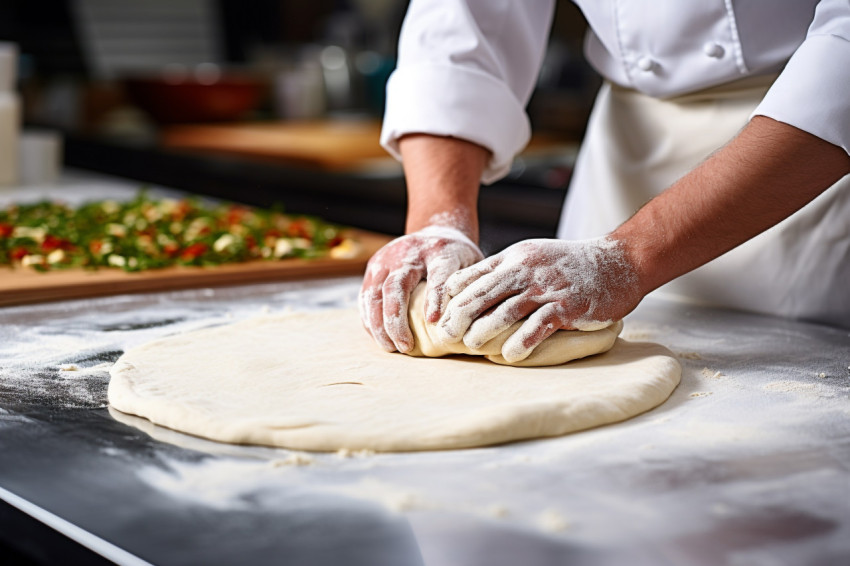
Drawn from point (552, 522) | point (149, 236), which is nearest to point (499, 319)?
point (552, 522)

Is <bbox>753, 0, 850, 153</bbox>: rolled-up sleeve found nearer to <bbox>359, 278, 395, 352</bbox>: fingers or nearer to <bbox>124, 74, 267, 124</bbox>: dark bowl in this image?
<bbox>359, 278, 395, 352</bbox>: fingers

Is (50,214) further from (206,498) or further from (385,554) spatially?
(385,554)

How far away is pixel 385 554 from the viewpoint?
685mm

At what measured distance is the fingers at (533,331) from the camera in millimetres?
1077

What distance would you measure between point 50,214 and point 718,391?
5.34 ft

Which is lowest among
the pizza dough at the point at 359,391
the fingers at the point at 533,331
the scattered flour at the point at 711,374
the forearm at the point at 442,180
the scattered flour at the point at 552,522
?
the scattered flour at the point at 711,374

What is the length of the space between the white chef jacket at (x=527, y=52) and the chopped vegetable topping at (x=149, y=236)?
0.43 metres

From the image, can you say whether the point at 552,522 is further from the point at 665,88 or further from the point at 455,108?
the point at 665,88

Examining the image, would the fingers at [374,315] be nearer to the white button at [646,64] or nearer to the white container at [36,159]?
the white button at [646,64]

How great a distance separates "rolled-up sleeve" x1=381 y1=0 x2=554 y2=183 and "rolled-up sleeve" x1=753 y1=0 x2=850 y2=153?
0.46 m

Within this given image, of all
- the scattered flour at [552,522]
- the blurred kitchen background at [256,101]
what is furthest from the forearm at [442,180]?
the blurred kitchen background at [256,101]

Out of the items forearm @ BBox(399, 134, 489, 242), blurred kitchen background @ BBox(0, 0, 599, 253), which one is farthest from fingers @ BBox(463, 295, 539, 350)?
blurred kitchen background @ BBox(0, 0, 599, 253)

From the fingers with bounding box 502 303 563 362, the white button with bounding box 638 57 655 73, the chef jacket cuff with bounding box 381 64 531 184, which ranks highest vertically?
the white button with bounding box 638 57 655 73

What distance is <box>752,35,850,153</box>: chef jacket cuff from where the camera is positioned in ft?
3.61
